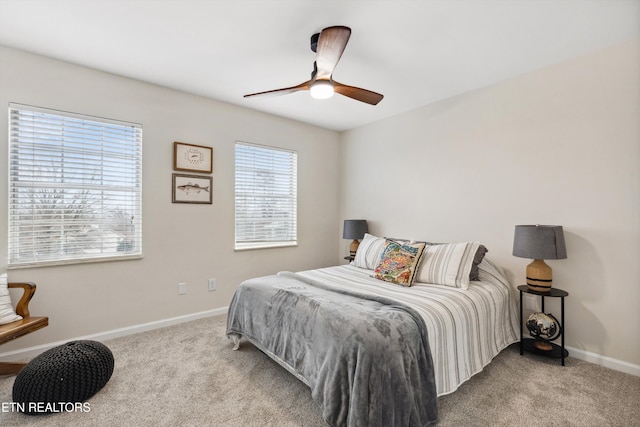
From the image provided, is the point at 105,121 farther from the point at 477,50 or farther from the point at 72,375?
the point at 477,50

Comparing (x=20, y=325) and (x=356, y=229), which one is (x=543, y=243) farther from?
(x=20, y=325)

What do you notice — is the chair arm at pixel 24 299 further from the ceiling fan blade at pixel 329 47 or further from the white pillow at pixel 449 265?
the white pillow at pixel 449 265

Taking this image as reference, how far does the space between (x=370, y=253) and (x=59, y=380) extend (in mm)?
2708

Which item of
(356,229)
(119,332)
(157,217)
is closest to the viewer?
(119,332)

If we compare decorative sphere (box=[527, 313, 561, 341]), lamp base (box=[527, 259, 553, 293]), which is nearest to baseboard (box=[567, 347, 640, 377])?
decorative sphere (box=[527, 313, 561, 341])

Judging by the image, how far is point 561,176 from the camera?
8.43 ft

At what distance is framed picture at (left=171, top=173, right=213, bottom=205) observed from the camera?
3245mm

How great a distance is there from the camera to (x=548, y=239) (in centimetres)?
232

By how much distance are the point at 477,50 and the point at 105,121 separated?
3.38 metres

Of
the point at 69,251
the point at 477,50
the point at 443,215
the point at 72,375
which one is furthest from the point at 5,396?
the point at 477,50

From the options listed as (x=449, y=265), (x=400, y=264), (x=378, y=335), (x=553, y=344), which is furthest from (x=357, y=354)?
(x=553, y=344)

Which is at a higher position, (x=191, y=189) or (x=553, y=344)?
(x=191, y=189)

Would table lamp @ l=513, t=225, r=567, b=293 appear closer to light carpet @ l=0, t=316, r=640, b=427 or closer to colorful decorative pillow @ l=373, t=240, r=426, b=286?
light carpet @ l=0, t=316, r=640, b=427

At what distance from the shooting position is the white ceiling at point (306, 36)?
192cm
